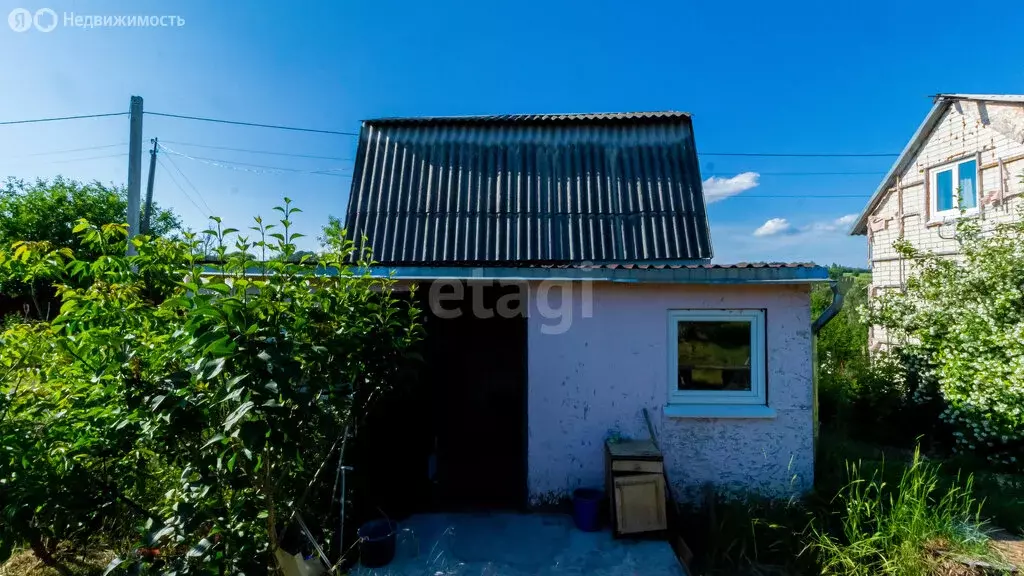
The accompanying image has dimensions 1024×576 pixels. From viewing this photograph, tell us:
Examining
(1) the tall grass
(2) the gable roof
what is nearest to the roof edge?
(2) the gable roof

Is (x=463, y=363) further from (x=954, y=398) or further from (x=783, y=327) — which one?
(x=954, y=398)

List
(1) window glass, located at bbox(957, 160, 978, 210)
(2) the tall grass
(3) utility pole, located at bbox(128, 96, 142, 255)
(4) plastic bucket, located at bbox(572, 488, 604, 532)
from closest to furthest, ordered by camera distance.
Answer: (2) the tall grass < (4) plastic bucket, located at bbox(572, 488, 604, 532) < (3) utility pole, located at bbox(128, 96, 142, 255) < (1) window glass, located at bbox(957, 160, 978, 210)

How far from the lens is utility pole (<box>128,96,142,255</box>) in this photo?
8.44 m

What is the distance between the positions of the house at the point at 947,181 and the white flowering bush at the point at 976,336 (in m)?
1.20

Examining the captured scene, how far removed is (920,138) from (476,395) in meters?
11.2

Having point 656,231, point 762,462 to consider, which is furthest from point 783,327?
point 656,231

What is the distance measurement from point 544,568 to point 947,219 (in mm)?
10716

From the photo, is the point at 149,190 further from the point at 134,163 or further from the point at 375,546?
the point at 375,546

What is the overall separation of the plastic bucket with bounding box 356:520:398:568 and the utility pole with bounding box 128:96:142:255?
7.57 metres

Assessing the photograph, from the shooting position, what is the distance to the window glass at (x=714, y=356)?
4898 mm

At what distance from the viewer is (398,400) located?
4.96m

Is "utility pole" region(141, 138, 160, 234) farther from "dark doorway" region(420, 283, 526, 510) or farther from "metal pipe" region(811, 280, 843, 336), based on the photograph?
"metal pipe" region(811, 280, 843, 336)

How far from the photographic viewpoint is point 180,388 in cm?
259

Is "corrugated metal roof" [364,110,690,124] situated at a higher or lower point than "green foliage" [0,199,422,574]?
higher
